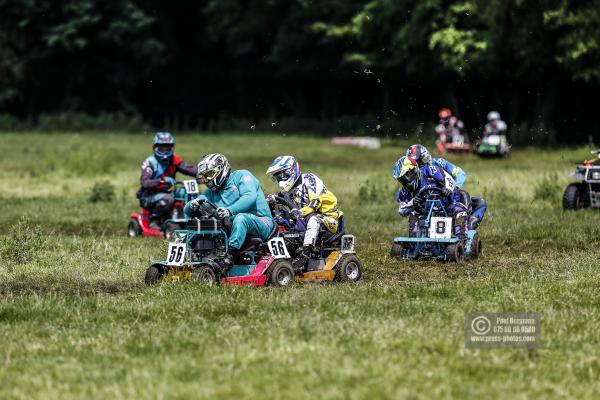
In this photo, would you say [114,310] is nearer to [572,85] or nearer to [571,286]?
[571,286]

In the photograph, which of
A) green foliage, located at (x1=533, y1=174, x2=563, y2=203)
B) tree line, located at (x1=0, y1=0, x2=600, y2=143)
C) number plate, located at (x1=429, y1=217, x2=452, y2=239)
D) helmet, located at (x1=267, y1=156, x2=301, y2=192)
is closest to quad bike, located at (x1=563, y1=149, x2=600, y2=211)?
green foliage, located at (x1=533, y1=174, x2=563, y2=203)

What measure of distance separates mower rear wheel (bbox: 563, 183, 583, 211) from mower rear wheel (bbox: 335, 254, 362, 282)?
10.3m

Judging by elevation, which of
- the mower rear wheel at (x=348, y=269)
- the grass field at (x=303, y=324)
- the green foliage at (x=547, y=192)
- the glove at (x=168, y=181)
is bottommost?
the grass field at (x=303, y=324)

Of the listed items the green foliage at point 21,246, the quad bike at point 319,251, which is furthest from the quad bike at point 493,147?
the quad bike at point 319,251

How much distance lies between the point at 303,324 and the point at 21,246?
7642 mm

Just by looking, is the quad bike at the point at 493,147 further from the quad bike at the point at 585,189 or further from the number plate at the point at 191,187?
the number plate at the point at 191,187

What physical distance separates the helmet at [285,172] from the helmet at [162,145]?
699cm

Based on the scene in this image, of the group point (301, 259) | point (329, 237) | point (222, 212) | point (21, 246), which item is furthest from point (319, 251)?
point (21, 246)

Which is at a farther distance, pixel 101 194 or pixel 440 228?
pixel 101 194

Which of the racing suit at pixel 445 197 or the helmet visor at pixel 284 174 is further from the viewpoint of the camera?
the racing suit at pixel 445 197

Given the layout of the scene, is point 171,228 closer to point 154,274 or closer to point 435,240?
point 435,240

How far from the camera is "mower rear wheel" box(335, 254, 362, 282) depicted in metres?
16.0

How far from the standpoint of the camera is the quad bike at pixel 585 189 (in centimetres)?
2481

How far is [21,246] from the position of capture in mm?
17938
